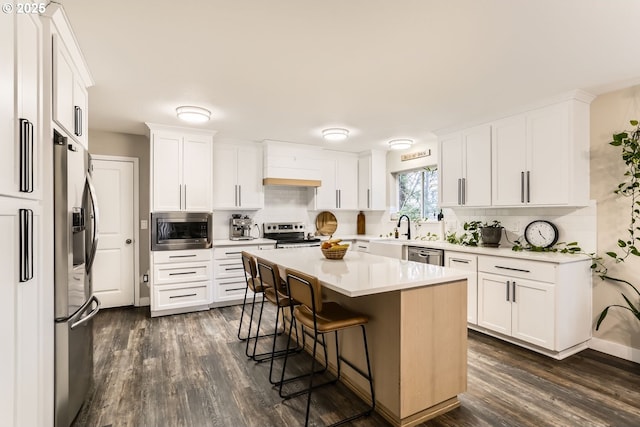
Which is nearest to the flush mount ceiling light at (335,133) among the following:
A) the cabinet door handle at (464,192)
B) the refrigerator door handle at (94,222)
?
the cabinet door handle at (464,192)

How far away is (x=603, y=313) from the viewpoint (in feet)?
9.87

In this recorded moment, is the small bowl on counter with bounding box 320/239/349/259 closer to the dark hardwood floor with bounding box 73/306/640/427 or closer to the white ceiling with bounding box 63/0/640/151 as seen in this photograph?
the dark hardwood floor with bounding box 73/306/640/427

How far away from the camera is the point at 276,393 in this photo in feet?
7.83

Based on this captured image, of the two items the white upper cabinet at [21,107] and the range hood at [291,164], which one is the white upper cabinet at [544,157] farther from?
the white upper cabinet at [21,107]

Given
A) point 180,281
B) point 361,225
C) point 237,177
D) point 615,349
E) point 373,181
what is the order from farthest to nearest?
point 361,225
point 373,181
point 237,177
point 180,281
point 615,349

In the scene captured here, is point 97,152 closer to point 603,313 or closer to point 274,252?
point 274,252

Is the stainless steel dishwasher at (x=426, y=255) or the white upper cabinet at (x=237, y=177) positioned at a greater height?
the white upper cabinet at (x=237, y=177)

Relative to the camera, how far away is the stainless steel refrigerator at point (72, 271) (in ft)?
6.00

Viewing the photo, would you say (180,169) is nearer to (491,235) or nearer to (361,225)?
(361,225)

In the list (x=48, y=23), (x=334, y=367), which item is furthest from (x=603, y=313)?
(x=48, y=23)

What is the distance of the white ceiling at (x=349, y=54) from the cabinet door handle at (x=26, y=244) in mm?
1267

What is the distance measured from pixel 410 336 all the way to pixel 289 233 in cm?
383

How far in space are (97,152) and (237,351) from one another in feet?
11.5

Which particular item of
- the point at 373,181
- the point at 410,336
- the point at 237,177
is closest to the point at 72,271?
the point at 410,336
